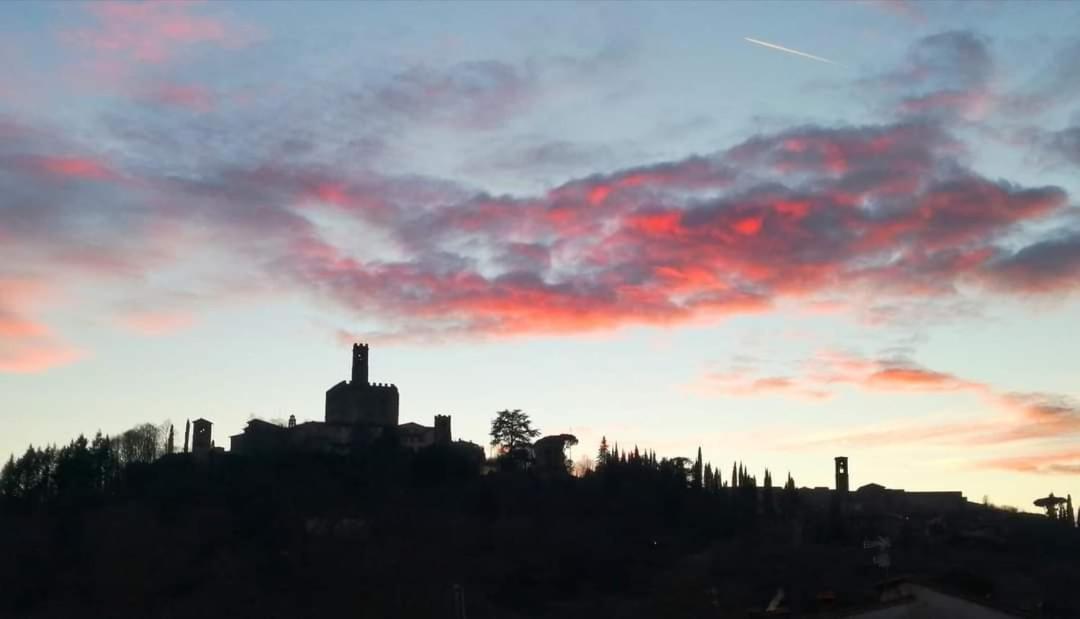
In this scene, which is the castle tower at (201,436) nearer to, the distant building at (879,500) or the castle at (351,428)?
the castle at (351,428)

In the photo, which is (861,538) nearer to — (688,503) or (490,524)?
(688,503)

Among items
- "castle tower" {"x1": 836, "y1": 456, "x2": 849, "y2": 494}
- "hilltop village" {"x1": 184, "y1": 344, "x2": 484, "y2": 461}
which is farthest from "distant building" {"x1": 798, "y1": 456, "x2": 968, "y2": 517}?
"hilltop village" {"x1": 184, "y1": 344, "x2": 484, "y2": 461}

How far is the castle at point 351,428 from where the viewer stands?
393 ft

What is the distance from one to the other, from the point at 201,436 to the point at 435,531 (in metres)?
33.1

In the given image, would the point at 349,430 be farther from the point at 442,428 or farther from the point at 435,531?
the point at 435,531

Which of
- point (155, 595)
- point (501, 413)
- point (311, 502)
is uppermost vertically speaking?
point (501, 413)

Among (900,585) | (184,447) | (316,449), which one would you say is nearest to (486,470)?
(316,449)

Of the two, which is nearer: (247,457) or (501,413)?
(247,457)

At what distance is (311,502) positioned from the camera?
10525 centimetres

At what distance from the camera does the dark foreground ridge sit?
83.0 meters

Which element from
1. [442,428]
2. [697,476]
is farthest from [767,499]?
[442,428]

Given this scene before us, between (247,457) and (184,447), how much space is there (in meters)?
12.5

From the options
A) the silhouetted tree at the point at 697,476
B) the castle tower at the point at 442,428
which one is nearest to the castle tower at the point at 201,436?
the castle tower at the point at 442,428

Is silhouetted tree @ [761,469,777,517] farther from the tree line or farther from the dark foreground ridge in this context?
the tree line
